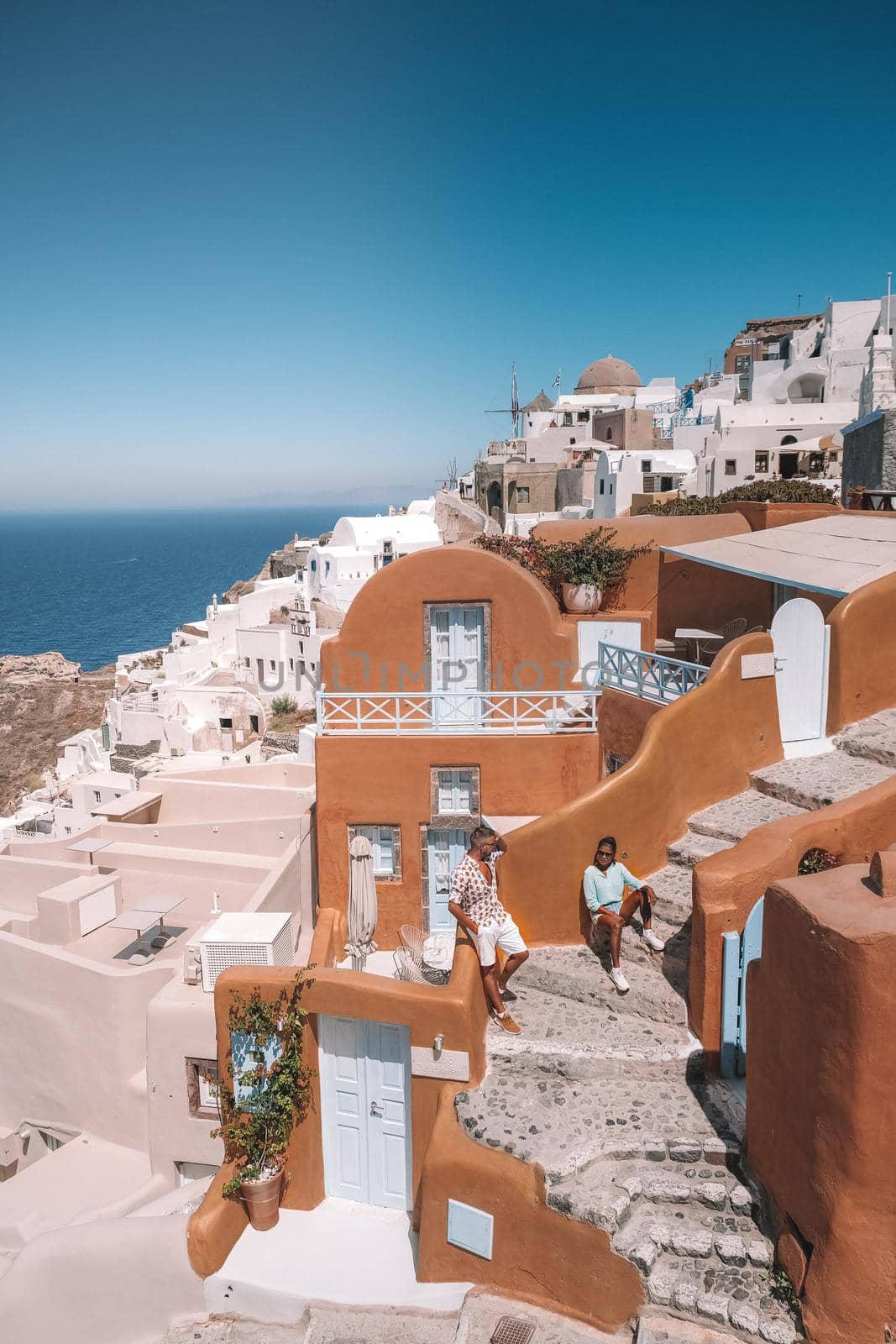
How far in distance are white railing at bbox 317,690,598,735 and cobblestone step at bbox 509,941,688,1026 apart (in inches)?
172

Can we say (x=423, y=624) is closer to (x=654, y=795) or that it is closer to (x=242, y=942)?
(x=242, y=942)

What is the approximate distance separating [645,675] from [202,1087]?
8658mm

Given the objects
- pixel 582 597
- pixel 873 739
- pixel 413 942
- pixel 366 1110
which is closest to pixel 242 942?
pixel 413 942

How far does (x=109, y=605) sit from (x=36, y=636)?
36439mm

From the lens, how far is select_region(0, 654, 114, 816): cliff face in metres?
52.0

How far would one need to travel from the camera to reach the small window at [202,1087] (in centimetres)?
1150

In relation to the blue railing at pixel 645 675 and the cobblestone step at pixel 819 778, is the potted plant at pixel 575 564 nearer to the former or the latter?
the blue railing at pixel 645 675

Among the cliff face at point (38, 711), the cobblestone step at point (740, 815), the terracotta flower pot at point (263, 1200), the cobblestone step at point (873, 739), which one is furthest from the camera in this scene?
the cliff face at point (38, 711)

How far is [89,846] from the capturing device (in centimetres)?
1803

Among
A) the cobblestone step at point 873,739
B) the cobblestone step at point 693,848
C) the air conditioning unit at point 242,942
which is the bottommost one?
the air conditioning unit at point 242,942

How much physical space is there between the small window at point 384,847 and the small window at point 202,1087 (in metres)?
3.58

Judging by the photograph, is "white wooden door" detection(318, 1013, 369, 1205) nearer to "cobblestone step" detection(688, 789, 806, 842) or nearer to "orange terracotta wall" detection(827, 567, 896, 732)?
"cobblestone step" detection(688, 789, 806, 842)

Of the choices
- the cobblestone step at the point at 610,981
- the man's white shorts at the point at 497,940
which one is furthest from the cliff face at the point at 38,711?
the man's white shorts at the point at 497,940

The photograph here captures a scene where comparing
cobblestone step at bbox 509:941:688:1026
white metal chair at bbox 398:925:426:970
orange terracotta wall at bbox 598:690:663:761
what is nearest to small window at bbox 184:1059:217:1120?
white metal chair at bbox 398:925:426:970
